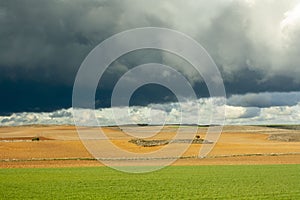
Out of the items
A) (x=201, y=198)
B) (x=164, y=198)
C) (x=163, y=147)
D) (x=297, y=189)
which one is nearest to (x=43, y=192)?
(x=164, y=198)

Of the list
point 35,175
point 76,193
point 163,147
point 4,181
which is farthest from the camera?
point 163,147

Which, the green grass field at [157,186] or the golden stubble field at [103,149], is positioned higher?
the golden stubble field at [103,149]

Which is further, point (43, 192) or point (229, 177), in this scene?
point (229, 177)

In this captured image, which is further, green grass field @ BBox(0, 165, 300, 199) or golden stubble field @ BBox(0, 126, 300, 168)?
golden stubble field @ BBox(0, 126, 300, 168)

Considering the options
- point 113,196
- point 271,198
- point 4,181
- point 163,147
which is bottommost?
point 271,198

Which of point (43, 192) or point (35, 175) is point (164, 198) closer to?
point (43, 192)

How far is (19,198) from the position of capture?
94.5 ft

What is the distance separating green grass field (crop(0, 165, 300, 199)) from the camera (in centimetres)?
2961

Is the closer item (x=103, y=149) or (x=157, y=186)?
(x=157, y=186)

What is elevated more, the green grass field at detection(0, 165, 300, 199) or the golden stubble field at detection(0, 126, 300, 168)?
the golden stubble field at detection(0, 126, 300, 168)

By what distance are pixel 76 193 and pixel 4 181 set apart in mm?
11135

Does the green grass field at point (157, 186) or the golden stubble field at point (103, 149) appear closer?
the green grass field at point (157, 186)

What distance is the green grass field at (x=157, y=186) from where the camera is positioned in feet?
97.1

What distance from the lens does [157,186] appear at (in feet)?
114
